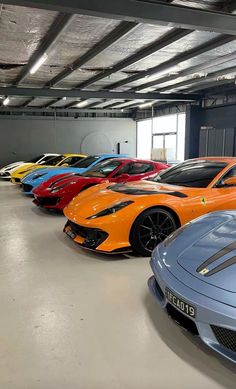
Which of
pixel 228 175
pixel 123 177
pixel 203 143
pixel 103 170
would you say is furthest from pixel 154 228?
pixel 203 143

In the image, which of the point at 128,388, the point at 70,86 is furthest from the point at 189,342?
the point at 70,86

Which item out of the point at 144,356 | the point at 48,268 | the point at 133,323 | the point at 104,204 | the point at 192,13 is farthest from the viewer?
the point at 192,13

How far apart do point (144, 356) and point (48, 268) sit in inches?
66.3

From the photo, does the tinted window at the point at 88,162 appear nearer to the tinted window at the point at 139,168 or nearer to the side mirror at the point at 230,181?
the tinted window at the point at 139,168

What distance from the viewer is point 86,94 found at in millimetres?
10820

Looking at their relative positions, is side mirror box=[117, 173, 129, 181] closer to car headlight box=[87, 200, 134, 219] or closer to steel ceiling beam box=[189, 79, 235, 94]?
car headlight box=[87, 200, 134, 219]

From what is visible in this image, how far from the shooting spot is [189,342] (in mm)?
2154

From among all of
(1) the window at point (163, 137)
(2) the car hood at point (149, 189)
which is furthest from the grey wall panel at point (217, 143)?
(2) the car hood at point (149, 189)

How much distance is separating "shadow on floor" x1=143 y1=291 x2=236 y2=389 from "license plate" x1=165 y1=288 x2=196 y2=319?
1.05 feet

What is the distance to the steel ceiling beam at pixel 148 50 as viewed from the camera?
5.45m

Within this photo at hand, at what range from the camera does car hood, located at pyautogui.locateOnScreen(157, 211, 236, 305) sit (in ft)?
6.02

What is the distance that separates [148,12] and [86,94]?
23.3ft

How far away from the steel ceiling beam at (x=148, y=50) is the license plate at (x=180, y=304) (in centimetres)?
460

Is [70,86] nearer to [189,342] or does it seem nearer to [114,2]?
[114,2]
